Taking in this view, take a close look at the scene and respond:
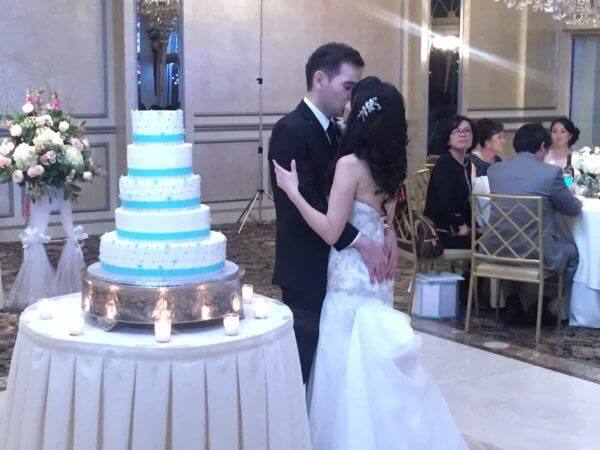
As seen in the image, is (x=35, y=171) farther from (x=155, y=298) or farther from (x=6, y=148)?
(x=155, y=298)

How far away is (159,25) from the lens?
9109 millimetres

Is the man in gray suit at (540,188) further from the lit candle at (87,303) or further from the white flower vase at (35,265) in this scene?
the lit candle at (87,303)

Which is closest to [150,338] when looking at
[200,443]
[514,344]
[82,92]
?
[200,443]

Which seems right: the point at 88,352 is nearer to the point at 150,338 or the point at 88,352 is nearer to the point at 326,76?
the point at 150,338

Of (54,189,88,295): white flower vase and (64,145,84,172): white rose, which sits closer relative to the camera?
(64,145,84,172): white rose

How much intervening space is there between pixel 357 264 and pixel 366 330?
0.23 m

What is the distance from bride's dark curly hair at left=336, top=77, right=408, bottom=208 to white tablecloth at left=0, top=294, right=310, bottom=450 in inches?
29.1

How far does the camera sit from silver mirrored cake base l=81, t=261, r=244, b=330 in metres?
2.50

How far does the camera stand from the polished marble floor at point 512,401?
401 cm

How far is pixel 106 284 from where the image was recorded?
2.56 metres

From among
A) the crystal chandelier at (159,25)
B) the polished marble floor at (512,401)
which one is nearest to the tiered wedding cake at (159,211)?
the polished marble floor at (512,401)

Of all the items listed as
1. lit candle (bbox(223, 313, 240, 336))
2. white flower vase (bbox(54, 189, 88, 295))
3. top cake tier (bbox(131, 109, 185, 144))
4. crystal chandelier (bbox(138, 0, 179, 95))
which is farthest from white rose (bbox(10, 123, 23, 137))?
crystal chandelier (bbox(138, 0, 179, 95))

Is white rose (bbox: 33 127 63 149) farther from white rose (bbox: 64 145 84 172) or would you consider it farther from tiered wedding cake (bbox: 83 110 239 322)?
tiered wedding cake (bbox: 83 110 239 322)

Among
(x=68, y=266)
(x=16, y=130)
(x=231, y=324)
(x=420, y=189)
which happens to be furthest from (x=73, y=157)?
(x=231, y=324)
